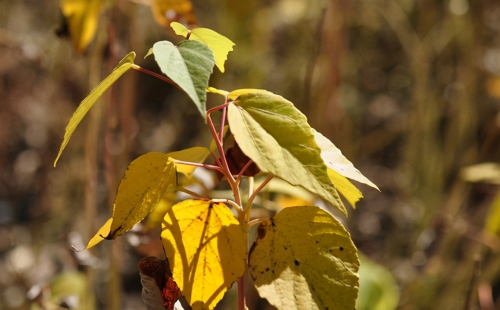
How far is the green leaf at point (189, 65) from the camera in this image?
0.19 metres

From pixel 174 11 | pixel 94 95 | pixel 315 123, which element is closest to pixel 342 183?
pixel 94 95

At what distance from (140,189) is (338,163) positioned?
0.09m

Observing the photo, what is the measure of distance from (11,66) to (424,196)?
118 cm

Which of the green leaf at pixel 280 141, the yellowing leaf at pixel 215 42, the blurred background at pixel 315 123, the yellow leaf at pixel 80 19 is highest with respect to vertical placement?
the yellowing leaf at pixel 215 42

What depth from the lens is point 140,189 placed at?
0.77 ft

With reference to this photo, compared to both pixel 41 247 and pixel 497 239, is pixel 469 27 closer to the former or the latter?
pixel 497 239

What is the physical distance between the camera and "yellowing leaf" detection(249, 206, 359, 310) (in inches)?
9.0

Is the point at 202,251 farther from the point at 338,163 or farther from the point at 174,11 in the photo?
the point at 174,11

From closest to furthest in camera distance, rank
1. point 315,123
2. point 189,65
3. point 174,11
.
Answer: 1. point 189,65
2. point 174,11
3. point 315,123

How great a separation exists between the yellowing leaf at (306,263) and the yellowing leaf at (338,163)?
0.07 feet

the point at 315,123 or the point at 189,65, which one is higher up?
the point at 189,65

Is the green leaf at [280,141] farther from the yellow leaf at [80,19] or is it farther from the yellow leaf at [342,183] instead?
the yellow leaf at [80,19]

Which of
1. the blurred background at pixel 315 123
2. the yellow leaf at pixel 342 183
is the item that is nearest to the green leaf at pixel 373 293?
the blurred background at pixel 315 123

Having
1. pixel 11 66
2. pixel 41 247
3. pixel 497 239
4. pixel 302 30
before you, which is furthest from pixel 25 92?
pixel 497 239
